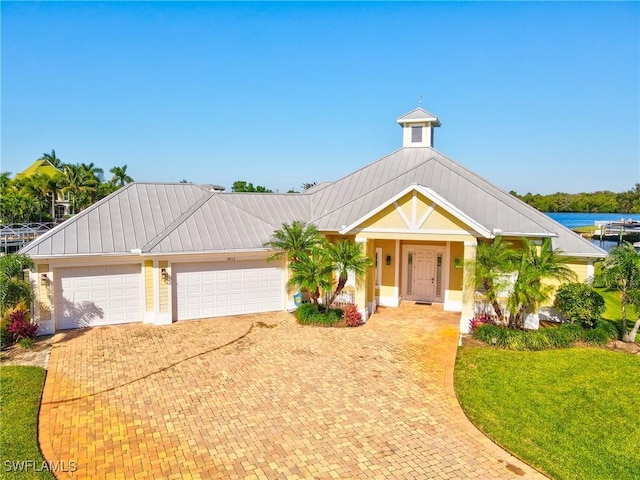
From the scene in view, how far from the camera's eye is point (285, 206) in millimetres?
22516

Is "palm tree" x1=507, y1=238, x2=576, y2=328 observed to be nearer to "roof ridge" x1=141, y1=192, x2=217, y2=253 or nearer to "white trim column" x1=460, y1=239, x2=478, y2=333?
"white trim column" x1=460, y1=239, x2=478, y2=333

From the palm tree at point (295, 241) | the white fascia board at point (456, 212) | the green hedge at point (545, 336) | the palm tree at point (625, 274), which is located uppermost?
the white fascia board at point (456, 212)

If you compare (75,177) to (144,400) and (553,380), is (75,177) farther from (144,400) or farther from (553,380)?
(553,380)

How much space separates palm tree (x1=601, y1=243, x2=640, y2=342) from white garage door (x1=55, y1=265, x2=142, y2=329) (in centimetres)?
1731

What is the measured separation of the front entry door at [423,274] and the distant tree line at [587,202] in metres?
109

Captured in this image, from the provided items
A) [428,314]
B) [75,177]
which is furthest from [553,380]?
[75,177]

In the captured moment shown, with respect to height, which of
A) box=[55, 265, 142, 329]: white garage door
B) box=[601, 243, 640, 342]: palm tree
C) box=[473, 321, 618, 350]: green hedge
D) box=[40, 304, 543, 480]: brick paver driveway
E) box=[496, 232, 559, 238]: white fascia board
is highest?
box=[496, 232, 559, 238]: white fascia board

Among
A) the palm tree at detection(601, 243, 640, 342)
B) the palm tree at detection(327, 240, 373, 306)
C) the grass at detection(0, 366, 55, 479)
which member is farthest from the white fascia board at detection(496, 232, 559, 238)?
the grass at detection(0, 366, 55, 479)

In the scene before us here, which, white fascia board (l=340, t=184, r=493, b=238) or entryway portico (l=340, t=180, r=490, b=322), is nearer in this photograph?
white fascia board (l=340, t=184, r=493, b=238)

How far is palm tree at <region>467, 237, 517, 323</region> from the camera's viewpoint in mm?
14938

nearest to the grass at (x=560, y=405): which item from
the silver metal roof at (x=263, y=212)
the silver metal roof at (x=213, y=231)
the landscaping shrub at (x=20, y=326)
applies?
the silver metal roof at (x=263, y=212)

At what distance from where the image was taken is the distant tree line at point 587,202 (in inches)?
4587

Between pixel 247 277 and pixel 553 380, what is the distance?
11.8 meters

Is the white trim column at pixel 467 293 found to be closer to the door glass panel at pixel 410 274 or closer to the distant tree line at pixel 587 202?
the door glass panel at pixel 410 274
